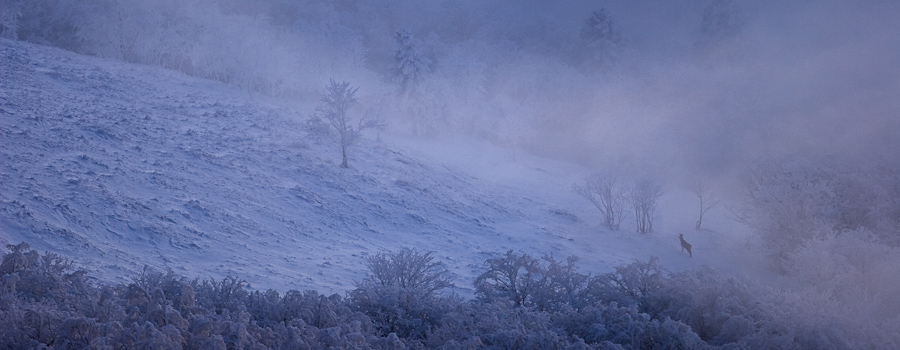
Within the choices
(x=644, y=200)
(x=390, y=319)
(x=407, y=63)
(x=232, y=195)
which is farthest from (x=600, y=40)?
(x=390, y=319)

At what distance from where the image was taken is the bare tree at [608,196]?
2598 cm

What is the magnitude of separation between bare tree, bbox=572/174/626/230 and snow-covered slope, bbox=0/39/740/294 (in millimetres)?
871

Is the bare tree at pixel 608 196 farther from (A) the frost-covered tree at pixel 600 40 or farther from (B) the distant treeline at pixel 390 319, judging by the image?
(A) the frost-covered tree at pixel 600 40

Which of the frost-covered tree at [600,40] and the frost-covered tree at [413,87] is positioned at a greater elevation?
the frost-covered tree at [600,40]

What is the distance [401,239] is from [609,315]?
13.9m

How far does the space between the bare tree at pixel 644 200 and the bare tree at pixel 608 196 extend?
726 millimetres

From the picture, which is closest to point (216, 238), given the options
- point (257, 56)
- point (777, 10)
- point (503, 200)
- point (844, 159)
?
point (503, 200)

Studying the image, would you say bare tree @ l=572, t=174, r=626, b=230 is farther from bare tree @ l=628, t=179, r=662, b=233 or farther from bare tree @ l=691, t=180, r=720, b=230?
bare tree @ l=691, t=180, r=720, b=230

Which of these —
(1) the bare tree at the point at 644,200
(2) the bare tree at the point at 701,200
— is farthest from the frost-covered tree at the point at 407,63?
(2) the bare tree at the point at 701,200

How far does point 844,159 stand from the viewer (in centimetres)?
2431

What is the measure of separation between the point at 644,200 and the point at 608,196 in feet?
5.56

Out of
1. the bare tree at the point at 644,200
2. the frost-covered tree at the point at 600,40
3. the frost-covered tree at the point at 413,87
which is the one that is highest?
the frost-covered tree at the point at 600,40

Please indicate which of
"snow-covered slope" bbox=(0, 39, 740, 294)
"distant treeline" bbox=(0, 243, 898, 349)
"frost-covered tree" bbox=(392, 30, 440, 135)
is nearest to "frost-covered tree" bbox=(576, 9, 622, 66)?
"frost-covered tree" bbox=(392, 30, 440, 135)

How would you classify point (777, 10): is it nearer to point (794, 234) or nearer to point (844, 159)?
point (844, 159)
